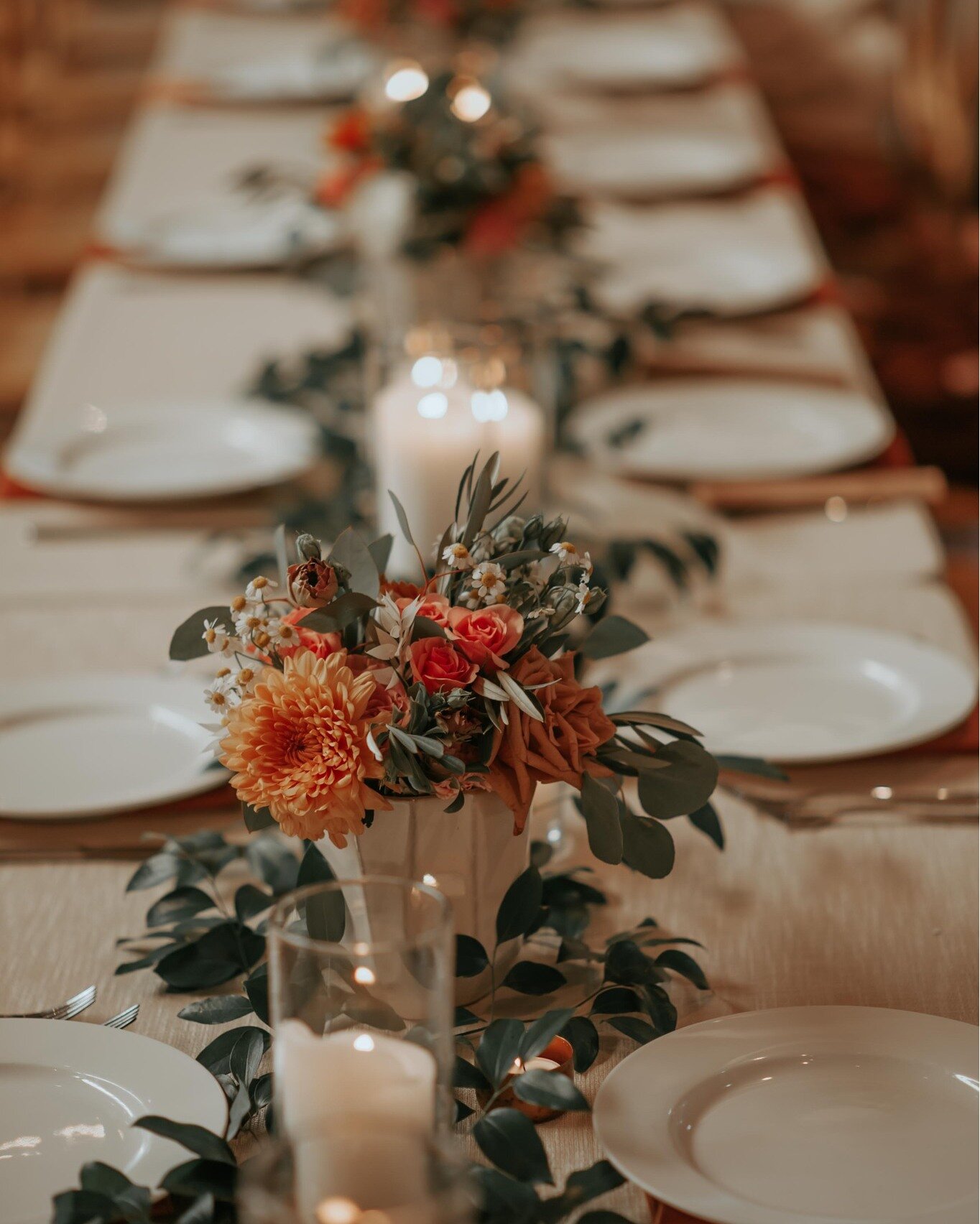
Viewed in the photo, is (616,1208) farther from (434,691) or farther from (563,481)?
(563,481)

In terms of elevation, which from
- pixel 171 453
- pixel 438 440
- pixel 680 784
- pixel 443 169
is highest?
pixel 443 169

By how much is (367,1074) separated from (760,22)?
17.0ft

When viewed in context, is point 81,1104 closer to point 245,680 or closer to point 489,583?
point 245,680

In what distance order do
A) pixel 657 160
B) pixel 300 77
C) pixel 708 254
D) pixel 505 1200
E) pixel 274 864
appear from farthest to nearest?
1. pixel 300 77
2. pixel 657 160
3. pixel 708 254
4. pixel 274 864
5. pixel 505 1200

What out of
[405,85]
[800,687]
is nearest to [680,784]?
[800,687]

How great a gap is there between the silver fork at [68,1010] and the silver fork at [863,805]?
0.51 metres

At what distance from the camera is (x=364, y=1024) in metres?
0.69

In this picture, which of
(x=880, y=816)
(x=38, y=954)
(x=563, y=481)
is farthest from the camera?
(x=563, y=481)

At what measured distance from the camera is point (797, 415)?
1.96m

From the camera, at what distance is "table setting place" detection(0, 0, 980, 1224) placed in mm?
756

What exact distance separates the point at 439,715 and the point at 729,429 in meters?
1.19

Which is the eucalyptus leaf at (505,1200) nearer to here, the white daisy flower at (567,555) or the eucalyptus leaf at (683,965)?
the eucalyptus leaf at (683,965)

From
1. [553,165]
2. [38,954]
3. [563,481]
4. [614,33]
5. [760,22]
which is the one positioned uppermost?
[760,22]

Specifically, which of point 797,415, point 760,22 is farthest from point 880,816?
point 760,22
